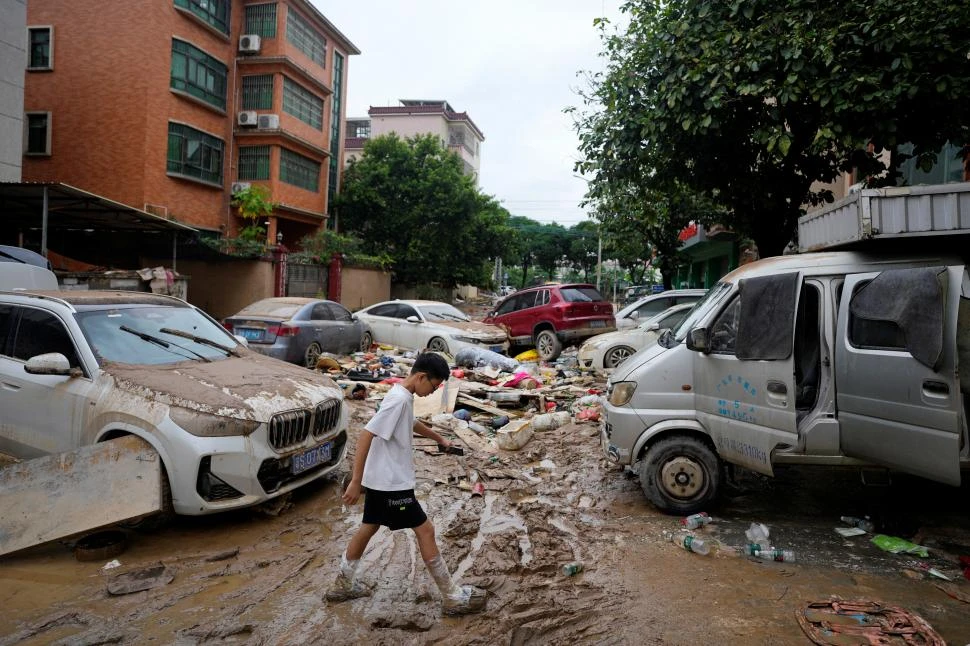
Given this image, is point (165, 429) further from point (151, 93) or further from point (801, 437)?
point (151, 93)

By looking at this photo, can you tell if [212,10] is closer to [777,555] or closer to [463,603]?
[463,603]

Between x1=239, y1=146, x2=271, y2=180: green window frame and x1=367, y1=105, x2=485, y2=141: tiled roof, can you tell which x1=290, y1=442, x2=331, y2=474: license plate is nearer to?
x1=239, y1=146, x2=271, y2=180: green window frame

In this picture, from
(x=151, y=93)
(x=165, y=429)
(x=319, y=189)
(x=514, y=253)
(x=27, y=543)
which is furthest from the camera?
(x=514, y=253)

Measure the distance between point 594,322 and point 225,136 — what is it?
56.2 feet

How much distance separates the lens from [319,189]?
2875 centimetres

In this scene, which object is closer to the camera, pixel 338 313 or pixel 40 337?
pixel 40 337

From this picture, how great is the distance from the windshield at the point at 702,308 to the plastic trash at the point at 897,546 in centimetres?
209

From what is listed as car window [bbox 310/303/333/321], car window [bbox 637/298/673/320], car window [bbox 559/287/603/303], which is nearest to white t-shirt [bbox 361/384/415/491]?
car window [bbox 310/303/333/321]

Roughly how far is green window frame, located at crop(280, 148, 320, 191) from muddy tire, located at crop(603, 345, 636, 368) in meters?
18.0

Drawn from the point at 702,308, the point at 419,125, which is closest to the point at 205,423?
the point at 702,308

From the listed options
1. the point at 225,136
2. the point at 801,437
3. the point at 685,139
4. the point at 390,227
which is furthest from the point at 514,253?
the point at 801,437

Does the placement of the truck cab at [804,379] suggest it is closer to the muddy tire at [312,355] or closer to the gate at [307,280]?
the muddy tire at [312,355]

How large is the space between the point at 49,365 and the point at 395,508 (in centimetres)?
310

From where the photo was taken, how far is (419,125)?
51.7m
